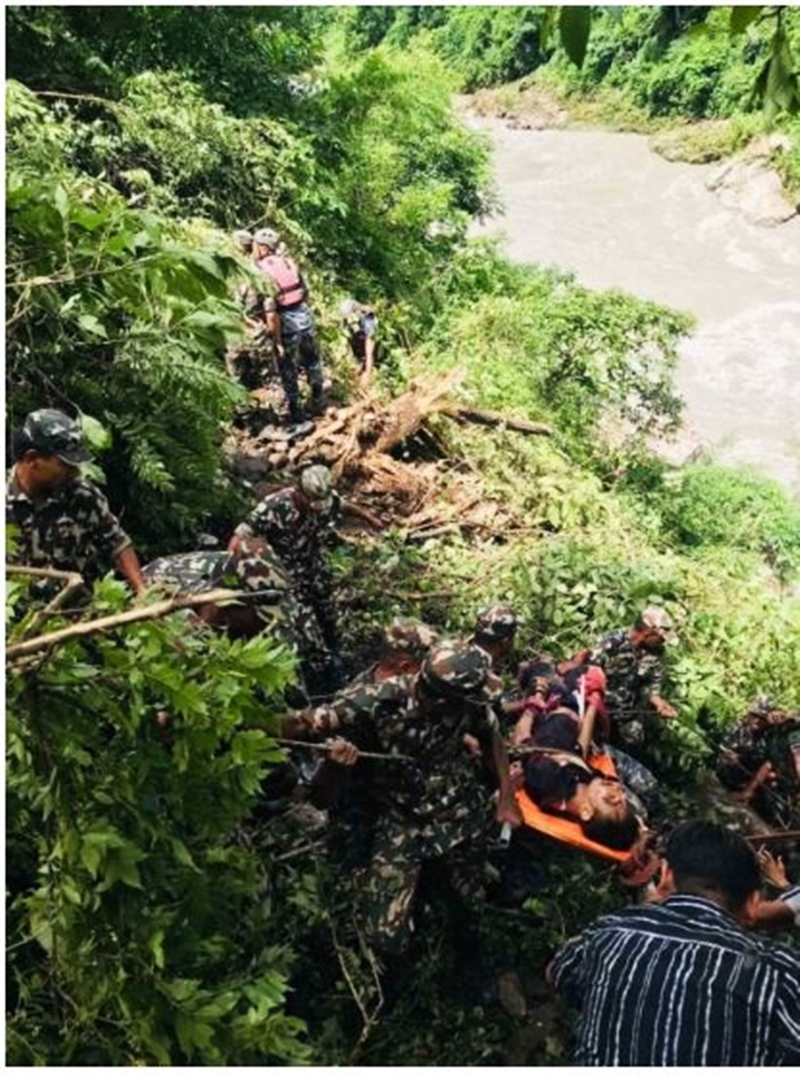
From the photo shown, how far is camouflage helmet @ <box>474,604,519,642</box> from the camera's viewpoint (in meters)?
5.70

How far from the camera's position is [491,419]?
995 centimetres

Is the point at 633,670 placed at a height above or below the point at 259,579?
below

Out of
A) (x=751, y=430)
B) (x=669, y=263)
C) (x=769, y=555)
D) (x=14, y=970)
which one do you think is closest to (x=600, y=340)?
(x=769, y=555)

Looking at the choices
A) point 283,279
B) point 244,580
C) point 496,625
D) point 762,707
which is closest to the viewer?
point 244,580

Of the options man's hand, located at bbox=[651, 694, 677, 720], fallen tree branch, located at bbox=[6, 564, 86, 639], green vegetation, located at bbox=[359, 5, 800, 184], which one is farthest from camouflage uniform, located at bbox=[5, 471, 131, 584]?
green vegetation, located at bbox=[359, 5, 800, 184]

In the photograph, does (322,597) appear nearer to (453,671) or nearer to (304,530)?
(304,530)

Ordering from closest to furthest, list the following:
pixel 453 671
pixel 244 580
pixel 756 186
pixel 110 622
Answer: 1. pixel 110 622
2. pixel 453 671
3. pixel 244 580
4. pixel 756 186

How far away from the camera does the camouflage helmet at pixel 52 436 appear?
4.07 m

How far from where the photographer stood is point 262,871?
3916 mm

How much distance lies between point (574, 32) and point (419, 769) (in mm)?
2711

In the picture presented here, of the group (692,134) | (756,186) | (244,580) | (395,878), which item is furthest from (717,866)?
(692,134)

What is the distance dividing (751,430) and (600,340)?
666 cm

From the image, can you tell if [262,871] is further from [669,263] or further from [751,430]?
[669,263]

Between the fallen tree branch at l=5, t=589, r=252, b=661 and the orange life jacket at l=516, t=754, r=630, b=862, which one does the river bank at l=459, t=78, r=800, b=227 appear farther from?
the fallen tree branch at l=5, t=589, r=252, b=661
